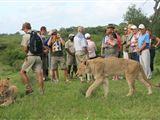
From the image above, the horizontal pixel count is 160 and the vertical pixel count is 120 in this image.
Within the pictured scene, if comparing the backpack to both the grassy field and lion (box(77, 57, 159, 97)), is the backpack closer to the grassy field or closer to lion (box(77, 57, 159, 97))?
the grassy field

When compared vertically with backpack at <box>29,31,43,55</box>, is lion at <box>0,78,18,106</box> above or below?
below

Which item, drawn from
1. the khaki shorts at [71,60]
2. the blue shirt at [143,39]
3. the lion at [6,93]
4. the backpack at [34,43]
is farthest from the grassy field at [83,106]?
the khaki shorts at [71,60]

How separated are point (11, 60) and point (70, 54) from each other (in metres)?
20.0

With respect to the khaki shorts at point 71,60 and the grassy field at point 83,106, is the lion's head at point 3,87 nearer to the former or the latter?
the grassy field at point 83,106

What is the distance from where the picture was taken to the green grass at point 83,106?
10336 millimetres

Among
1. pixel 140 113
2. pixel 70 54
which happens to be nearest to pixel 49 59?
pixel 70 54

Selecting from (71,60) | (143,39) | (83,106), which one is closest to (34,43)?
(83,106)

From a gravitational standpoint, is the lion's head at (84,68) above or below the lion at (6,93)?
above

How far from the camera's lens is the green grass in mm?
10336

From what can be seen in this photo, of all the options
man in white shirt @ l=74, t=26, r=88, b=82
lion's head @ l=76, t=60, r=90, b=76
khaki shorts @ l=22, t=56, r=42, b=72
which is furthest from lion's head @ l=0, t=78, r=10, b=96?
man in white shirt @ l=74, t=26, r=88, b=82

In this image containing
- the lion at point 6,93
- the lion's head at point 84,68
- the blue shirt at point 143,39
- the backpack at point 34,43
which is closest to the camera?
the lion at point 6,93

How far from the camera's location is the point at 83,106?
11.5 metres

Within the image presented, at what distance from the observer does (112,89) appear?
15430 mm

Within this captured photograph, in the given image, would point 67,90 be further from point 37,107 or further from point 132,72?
point 37,107
